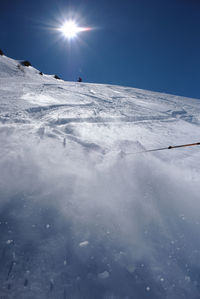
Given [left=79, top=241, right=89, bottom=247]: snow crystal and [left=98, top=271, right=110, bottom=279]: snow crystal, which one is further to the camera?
[left=79, top=241, right=89, bottom=247]: snow crystal

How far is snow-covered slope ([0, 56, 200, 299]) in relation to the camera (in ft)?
4.19

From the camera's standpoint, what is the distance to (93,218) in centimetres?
165

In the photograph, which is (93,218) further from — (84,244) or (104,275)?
(104,275)

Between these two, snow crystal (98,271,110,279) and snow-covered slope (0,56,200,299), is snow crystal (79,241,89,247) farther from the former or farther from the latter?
snow crystal (98,271,110,279)

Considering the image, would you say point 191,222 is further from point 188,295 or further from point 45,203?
point 45,203

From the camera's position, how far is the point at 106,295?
1.23m

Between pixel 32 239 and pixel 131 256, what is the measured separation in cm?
94

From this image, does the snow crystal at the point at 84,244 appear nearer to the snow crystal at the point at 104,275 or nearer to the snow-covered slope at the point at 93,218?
the snow-covered slope at the point at 93,218

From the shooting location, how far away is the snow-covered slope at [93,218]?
1277 mm

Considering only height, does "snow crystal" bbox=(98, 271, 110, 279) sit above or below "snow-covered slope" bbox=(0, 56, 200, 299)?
below

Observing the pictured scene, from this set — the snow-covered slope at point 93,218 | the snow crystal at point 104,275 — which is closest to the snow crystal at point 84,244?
the snow-covered slope at point 93,218

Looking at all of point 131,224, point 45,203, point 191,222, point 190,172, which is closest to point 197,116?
point 190,172

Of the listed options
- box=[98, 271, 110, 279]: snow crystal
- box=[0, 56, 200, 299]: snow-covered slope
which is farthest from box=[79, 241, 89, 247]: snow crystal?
box=[98, 271, 110, 279]: snow crystal

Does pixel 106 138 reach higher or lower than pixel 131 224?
higher
